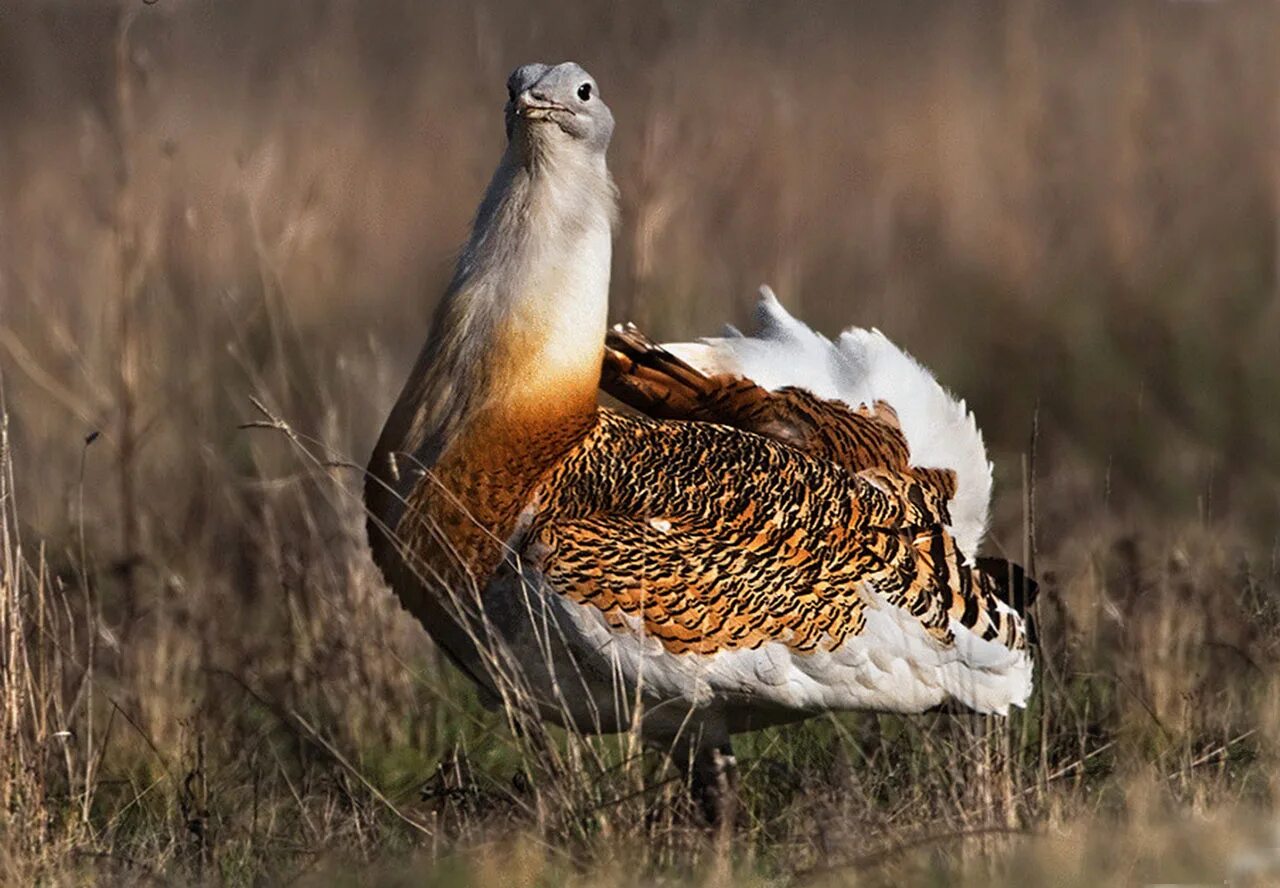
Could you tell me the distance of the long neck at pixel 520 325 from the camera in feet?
12.1

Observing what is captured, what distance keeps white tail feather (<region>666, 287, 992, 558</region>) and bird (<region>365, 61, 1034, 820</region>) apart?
0.37m

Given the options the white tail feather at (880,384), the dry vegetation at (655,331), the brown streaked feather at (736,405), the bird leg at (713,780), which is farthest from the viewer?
the white tail feather at (880,384)

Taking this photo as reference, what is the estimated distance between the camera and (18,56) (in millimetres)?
9469

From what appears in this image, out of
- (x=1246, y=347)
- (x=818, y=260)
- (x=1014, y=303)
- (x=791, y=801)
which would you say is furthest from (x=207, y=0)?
(x=791, y=801)

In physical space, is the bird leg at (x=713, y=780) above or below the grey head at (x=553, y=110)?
below

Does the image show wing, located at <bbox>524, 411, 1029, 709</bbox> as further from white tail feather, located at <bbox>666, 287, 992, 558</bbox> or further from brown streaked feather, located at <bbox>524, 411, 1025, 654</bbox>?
white tail feather, located at <bbox>666, 287, 992, 558</bbox>

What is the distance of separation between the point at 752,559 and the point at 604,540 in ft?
0.94

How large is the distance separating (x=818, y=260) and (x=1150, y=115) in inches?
59.4

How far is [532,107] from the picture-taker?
3668 mm

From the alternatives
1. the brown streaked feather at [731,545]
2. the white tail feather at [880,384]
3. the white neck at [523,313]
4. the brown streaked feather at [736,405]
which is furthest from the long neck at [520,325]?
the white tail feather at [880,384]

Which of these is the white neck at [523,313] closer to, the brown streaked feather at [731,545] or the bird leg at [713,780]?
the brown streaked feather at [731,545]

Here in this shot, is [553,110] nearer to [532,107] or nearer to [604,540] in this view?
[532,107]

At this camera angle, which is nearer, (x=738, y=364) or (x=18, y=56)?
(x=738, y=364)

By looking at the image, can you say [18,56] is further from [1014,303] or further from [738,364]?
[738,364]
